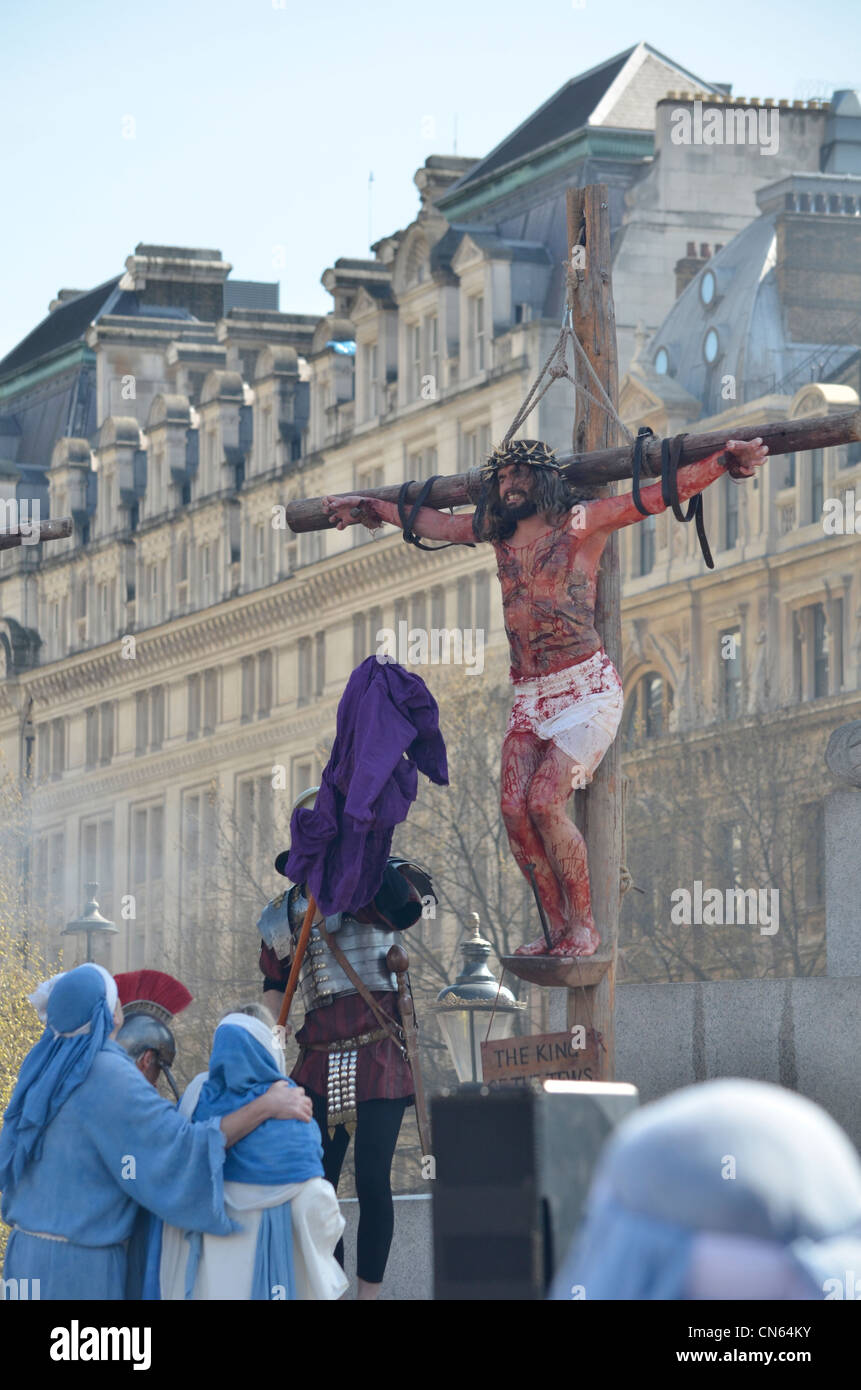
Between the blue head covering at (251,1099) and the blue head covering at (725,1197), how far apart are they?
508 centimetres

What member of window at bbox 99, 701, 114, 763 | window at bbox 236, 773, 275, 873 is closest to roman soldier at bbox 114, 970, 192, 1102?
window at bbox 236, 773, 275, 873

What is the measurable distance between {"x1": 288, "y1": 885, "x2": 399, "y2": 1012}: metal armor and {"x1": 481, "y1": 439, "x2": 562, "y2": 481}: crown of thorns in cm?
183

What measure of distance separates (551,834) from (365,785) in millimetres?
727

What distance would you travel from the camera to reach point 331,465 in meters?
70.9

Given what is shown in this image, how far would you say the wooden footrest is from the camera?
38.7 ft

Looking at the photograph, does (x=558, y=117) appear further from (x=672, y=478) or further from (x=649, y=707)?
(x=672, y=478)

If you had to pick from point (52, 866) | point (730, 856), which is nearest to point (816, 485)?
point (730, 856)

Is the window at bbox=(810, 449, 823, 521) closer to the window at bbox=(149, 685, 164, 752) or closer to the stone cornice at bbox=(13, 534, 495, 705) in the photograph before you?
the stone cornice at bbox=(13, 534, 495, 705)

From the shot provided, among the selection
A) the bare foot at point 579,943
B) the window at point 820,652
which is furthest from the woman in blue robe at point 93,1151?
the window at point 820,652

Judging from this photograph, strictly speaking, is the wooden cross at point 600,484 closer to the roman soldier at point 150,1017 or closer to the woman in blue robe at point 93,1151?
the roman soldier at point 150,1017

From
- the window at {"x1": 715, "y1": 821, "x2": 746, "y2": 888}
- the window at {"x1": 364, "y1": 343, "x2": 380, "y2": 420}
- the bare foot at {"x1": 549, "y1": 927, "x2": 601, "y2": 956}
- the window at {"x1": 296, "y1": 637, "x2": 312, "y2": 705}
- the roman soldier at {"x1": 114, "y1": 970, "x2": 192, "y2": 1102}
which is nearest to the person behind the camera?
the roman soldier at {"x1": 114, "y1": 970, "x2": 192, "y2": 1102}

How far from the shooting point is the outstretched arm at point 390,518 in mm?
Answer: 12360

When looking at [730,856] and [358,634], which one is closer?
[730,856]

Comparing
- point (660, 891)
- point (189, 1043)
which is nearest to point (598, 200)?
point (660, 891)
